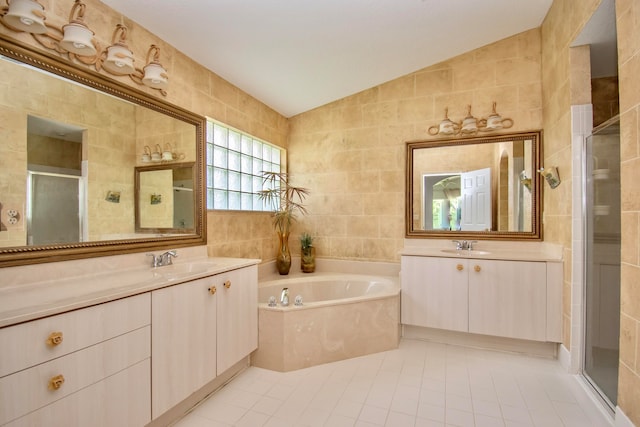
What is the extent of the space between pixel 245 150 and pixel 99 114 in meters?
1.44

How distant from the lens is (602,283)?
6.28 ft

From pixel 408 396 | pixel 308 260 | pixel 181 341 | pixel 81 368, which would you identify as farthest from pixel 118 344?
pixel 308 260

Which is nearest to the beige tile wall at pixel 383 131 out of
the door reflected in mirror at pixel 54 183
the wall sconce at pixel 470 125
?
the wall sconce at pixel 470 125

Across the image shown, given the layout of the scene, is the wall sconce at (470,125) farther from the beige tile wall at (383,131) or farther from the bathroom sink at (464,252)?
the bathroom sink at (464,252)

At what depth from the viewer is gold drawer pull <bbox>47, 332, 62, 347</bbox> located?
1080 mm

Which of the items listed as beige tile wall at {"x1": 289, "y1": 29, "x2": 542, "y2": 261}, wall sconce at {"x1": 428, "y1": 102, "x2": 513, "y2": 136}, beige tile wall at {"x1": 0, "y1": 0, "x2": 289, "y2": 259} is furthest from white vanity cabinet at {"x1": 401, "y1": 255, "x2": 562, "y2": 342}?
beige tile wall at {"x1": 0, "y1": 0, "x2": 289, "y2": 259}

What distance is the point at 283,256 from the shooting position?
338 cm

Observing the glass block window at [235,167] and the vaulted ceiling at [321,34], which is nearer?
the vaulted ceiling at [321,34]

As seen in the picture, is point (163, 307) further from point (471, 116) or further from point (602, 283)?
point (471, 116)

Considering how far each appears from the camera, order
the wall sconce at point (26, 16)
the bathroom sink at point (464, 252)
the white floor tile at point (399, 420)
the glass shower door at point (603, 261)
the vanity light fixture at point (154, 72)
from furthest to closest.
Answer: the bathroom sink at point (464, 252), the vanity light fixture at point (154, 72), the glass shower door at point (603, 261), the white floor tile at point (399, 420), the wall sconce at point (26, 16)

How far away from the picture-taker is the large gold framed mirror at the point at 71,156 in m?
1.37

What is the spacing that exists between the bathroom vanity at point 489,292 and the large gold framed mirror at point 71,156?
2047mm

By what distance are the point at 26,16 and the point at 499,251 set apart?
11.5ft

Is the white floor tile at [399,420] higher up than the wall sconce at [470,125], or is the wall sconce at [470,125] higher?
the wall sconce at [470,125]
